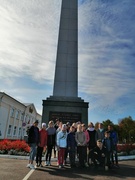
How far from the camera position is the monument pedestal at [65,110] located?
35.4 ft

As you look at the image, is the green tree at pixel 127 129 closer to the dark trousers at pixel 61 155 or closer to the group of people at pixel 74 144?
the group of people at pixel 74 144

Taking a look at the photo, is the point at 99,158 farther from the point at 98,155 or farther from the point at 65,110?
the point at 65,110

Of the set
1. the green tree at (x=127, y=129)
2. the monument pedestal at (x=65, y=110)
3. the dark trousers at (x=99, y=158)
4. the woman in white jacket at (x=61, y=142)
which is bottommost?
the dark trousers at (x=99, y=158)

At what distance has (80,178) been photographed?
5191 millimetres

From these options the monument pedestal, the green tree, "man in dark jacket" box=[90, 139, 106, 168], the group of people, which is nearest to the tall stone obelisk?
the monument pedestal

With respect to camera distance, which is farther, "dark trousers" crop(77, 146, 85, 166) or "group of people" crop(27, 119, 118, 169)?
"dark trousers" crop(77, 146, 85, 166)

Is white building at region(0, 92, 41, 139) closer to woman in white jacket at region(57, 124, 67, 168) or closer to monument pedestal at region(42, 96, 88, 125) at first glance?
monument pedestal at region(42, 96, 88, 125)

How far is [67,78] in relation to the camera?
1323 centimetres

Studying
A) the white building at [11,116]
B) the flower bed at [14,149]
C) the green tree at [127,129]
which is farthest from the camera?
the green tree at [127,129]

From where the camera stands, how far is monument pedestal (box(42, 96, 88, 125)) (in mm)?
10789

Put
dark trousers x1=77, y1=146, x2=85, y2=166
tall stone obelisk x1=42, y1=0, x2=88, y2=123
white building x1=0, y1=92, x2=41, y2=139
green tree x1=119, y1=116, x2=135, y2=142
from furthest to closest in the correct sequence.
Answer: green tree x1=119, y1=116, x2=135, y2=142
white building x1=0, y1=92, x2=41, y2=139
tall stone obelisk x1=42, y1=0, x2=88, y2=123
dark trousers x1=77, y1=146, x2=85, y2=166

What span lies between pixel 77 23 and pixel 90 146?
35.9ft

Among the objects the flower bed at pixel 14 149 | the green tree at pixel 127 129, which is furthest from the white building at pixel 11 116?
the green tree at pixel 127 129

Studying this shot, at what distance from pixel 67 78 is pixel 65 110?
3.11 metres
